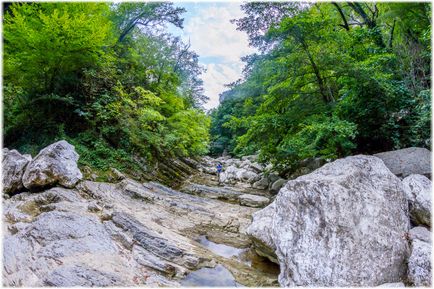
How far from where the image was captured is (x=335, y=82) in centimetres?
1073

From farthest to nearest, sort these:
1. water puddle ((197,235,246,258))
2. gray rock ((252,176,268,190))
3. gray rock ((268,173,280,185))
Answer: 1. gray rock ((252,176,268,190))
2. gray rock ((268,173,280,185))
3. water puddle ((197,235,246,258))

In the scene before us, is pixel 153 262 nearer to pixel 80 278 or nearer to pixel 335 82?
pixel 80 278

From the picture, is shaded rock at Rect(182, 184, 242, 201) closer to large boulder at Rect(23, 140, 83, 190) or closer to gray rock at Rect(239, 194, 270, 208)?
gray rock at Rect(239, 194, 270, 208)

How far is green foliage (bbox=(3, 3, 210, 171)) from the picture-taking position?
9.96 m

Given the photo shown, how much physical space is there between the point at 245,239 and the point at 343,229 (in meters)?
3.44

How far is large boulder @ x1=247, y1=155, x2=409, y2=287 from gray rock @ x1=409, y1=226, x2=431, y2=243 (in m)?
0.14

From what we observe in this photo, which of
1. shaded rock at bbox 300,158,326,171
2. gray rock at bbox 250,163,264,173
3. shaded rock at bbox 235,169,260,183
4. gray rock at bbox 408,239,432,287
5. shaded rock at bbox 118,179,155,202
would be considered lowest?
gray rock at bbox 408,239,432,287

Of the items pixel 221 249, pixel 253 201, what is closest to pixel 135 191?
pixel 221 249

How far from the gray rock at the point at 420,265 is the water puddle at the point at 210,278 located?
312 centimetres

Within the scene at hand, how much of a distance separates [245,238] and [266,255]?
1321 mm

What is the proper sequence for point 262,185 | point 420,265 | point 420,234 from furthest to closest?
point 262,185, point 420,234, point 420,265

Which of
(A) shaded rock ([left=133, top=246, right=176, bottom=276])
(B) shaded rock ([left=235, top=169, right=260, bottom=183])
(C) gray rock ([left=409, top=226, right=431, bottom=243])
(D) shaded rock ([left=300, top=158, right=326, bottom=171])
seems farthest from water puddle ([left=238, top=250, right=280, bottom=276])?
(B) shaded rock ([left=235, top=169, right=260, bottom=183])

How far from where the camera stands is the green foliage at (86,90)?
996cm

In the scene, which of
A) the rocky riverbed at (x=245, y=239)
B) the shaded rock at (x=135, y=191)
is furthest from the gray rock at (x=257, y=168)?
the rocky riverbed at (x=245, y=239)
